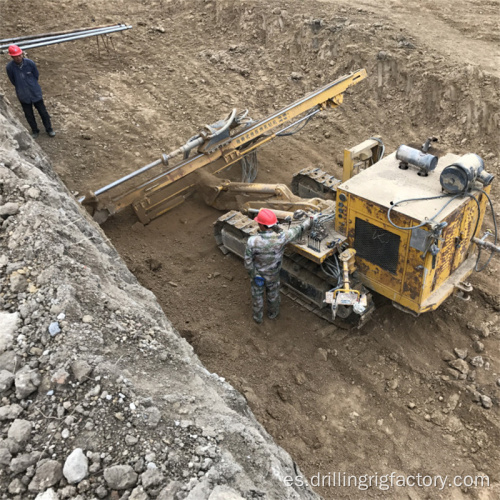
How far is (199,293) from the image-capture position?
757cm

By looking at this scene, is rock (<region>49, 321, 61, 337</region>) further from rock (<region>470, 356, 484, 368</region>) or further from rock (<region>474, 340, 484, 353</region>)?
rock (<region>474, 340, 484, 353</region>)

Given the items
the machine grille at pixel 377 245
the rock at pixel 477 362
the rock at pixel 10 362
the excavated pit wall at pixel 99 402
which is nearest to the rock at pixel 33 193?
the excavated pit wall at pixel 99 402

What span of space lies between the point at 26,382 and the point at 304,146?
29.2ft

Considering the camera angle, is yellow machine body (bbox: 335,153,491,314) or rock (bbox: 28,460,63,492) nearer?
rock (bbox: 28,460,63,492)

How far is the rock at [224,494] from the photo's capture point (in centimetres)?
263

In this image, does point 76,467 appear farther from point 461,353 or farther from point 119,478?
point 461,353

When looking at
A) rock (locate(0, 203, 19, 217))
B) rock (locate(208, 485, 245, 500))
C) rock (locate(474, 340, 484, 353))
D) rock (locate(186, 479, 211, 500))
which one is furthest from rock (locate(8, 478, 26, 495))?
rock (locate(474, 340, 484, 353))

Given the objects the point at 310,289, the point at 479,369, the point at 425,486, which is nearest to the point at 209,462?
the point at 425,486

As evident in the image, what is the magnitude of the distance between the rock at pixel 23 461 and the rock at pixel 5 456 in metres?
0.03

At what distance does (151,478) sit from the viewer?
105 inches

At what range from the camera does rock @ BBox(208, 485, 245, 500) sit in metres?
2.63

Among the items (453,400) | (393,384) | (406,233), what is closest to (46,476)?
(406,233)

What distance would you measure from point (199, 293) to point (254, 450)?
4577 millimetres

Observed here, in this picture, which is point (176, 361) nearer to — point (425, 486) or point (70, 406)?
point (70, 406)
